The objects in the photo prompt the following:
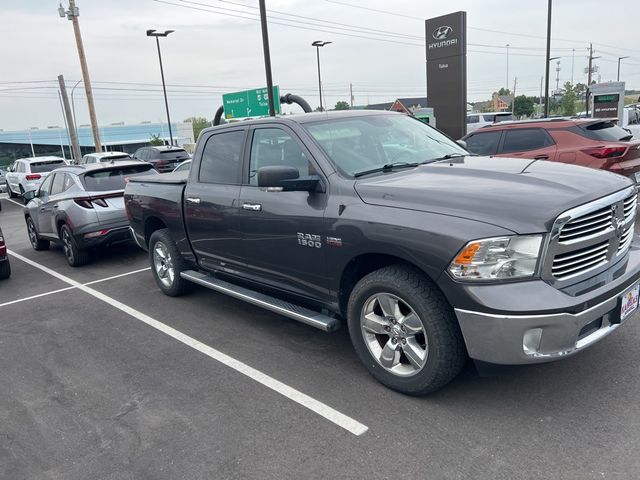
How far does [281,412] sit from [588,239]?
7.42 ft

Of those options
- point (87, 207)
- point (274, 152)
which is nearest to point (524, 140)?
point (274, 152)

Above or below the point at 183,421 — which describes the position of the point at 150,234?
above

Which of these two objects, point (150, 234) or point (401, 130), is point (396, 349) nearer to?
point (401, 130)

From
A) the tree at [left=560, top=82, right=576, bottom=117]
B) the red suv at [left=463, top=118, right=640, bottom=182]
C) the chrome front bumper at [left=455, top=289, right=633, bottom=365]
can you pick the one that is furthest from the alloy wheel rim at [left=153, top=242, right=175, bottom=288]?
the tree at [left=560, top=82, right=576, bottom=117]

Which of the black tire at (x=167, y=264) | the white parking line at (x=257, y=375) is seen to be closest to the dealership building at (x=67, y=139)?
the black tire at (x=167, y=264)

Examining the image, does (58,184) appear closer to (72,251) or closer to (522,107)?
(72,251)

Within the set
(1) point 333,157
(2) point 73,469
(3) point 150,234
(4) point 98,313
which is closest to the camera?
(2) point 73,469

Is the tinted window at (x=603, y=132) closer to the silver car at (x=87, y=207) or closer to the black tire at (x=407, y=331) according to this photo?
the black tire at (x=407, y=331)

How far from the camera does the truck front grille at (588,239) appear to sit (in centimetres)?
301

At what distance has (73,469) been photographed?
311 cm

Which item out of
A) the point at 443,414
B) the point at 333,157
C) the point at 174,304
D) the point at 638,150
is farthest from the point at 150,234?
the point at 638,150

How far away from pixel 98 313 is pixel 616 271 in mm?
5289

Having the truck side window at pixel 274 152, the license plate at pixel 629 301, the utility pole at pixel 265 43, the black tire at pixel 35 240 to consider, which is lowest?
the black tire at pixel 35 240

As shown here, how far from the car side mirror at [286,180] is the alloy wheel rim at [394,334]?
0.97m
